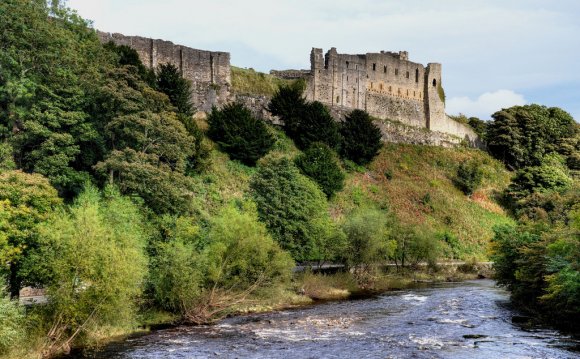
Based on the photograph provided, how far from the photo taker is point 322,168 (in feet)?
193

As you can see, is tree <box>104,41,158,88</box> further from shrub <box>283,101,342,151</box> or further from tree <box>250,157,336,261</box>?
shrub <box>283,101,342,151</box>

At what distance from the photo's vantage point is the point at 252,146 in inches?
2315

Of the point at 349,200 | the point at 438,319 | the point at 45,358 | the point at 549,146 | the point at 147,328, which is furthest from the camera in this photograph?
the point at 549,146

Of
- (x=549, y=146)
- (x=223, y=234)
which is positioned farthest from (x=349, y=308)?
(x=549, y=146)

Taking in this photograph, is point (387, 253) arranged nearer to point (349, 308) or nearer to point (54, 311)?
point (349, 308)

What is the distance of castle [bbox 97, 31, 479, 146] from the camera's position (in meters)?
63.1

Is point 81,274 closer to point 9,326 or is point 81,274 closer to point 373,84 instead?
point 9,326

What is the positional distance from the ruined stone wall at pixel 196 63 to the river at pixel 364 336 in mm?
32693

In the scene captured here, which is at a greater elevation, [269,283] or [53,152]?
[53,152]

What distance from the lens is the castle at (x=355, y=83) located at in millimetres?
63094

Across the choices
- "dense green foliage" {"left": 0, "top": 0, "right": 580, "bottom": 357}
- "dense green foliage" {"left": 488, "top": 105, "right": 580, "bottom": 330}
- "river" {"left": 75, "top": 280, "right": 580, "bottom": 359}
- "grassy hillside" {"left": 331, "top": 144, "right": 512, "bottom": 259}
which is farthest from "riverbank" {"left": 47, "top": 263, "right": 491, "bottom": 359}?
"dense green foliage" {"left": 488, "top": 105, "right": 580, "bottom": 330}

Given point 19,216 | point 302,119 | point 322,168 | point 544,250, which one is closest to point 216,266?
point 19,216

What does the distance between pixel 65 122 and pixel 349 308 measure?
21.0m

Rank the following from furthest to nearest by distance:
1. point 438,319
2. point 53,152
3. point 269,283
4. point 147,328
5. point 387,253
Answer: point 387,253, point 53,152, point 269,283, point 438,319, point 147,328
